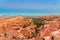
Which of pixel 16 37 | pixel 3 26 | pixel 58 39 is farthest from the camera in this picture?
pixel 3 26

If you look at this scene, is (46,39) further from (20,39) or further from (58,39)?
(20,39)

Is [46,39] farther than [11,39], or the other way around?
[11,39]

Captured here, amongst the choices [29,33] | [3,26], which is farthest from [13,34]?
[3,26]

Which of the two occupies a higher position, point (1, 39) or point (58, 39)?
point (58, 39)

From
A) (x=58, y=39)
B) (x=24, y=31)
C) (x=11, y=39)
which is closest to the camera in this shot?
(x=58, y=39)

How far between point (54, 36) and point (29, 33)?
1590 cm

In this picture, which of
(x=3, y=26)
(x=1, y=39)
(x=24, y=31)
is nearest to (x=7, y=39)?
(x=1, y=39)

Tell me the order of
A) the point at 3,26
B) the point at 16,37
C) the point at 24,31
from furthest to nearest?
the point at 3,26 → the point at 24,31 → the point at 16,37

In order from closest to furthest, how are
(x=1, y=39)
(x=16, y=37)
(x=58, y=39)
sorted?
(x=58, y=39)
(x=1, y=39)
(x=16, y=37)

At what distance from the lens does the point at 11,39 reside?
54.5 ft

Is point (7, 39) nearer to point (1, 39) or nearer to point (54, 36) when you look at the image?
point (1, 39)

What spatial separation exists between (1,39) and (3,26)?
1215 centimetres

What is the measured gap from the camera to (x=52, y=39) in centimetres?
862

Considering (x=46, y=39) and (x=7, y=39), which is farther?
(x=7, y=39)
